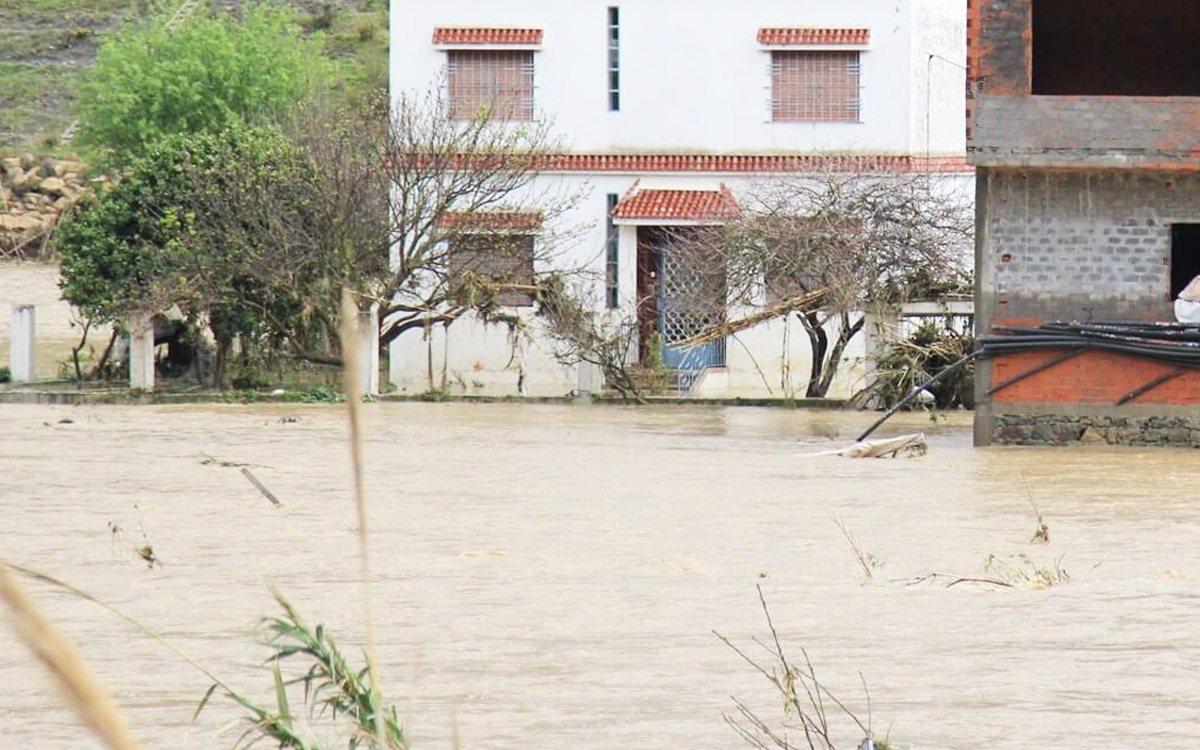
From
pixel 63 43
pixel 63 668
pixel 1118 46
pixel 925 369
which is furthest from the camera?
pixel 63 43

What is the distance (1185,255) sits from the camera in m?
24.0

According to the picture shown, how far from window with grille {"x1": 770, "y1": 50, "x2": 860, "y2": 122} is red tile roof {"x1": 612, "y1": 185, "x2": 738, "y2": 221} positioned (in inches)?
73.6

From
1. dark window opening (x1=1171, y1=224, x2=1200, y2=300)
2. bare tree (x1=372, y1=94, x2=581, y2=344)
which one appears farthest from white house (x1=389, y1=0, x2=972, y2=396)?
dark window opening (x1=1171, y1=224, x2=1200, y2=300)

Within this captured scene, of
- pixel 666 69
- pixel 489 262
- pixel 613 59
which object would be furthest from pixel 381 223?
pixel 666 69

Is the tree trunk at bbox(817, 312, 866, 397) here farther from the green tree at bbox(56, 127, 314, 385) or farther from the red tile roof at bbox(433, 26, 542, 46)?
the green tree at bbox(56, 127, 314, 385)

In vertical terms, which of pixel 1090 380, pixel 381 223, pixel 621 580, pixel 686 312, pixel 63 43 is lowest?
pixel 621 580

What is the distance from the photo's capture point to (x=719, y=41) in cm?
3238

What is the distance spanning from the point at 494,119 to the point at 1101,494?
1744cm

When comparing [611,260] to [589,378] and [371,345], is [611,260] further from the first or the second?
[371,345]

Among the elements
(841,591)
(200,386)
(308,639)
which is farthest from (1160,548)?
(200,386)

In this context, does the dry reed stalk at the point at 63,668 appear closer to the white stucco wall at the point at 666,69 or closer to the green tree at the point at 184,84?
the white stucco wall at the point at 666,69

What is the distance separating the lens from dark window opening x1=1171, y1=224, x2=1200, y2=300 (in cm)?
2348

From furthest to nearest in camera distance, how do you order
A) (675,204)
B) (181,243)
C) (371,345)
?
(675,204) → (371,345) → (181,243)

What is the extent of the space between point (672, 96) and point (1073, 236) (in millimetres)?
12149
